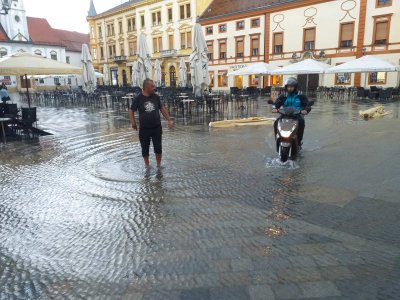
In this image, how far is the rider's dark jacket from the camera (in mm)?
6966

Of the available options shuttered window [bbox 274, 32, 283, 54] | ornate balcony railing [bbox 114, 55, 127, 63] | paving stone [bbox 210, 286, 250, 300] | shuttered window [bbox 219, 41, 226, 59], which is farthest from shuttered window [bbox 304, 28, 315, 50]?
paving stone [bbox 210, 286, 250, 300]

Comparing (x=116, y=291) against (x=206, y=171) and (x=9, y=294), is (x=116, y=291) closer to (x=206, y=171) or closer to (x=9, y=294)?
(x=9, y=294)

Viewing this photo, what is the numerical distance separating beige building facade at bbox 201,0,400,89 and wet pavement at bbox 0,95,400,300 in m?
25.1

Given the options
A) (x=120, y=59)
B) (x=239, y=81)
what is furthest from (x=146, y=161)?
(x=120, y=59)

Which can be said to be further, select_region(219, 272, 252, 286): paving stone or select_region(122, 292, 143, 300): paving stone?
select_region(219, 272, 252, 286): paving stone

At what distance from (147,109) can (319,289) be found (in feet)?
14.8

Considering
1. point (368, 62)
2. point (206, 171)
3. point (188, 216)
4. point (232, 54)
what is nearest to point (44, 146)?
point (206, 171)

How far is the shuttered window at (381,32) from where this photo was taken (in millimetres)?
28312

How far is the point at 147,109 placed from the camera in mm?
6355

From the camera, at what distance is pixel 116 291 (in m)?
2.85

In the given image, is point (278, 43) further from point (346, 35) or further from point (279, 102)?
point (279, 102)

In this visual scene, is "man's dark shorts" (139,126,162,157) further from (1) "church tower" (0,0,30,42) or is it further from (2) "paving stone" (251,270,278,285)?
(1) "church tower" (0,0,30,42)

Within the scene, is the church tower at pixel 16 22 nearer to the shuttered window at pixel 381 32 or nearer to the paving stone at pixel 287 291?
the shuttered window at pixel 381 32

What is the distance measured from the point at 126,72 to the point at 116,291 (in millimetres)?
56543
